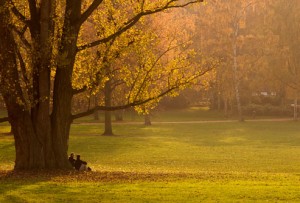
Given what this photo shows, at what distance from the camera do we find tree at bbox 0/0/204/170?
16359 mm

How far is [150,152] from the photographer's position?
31578 millimetres

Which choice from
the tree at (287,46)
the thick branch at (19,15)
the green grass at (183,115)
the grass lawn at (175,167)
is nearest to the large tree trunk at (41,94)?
the thick branch at (19,15)

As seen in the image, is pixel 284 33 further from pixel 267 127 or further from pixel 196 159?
pixel 196 159

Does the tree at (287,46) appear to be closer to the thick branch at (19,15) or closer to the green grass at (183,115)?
the green grass at (183,115)

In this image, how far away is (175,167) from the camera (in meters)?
25.0

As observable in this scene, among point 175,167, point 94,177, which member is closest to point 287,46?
point 175,167

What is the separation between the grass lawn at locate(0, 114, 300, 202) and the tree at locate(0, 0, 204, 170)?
3.70 ft

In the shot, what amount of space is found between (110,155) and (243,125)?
88.8 ft

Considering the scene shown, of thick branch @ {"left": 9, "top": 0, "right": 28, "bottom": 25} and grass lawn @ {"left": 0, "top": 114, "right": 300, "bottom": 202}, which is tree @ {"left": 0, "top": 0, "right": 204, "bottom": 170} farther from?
grass lawn @ {"left": 0, "top": 114, "right": 300, "bottom": 202}

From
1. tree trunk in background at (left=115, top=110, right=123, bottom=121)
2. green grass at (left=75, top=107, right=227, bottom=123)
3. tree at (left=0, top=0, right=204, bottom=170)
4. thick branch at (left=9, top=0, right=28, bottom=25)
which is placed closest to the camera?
tree at (left=0, top=0, right=204, bottom=170)

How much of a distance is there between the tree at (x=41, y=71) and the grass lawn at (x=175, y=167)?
1.13 metres

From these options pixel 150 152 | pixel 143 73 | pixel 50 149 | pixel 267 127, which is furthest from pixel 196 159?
pixel 267 127

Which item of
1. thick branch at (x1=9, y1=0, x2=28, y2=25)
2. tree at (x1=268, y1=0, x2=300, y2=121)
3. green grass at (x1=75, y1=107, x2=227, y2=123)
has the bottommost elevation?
green grass at (x1=75, y1=107, x2=227, y2=123)

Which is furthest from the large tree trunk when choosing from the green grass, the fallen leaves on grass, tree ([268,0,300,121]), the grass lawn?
the green grass
